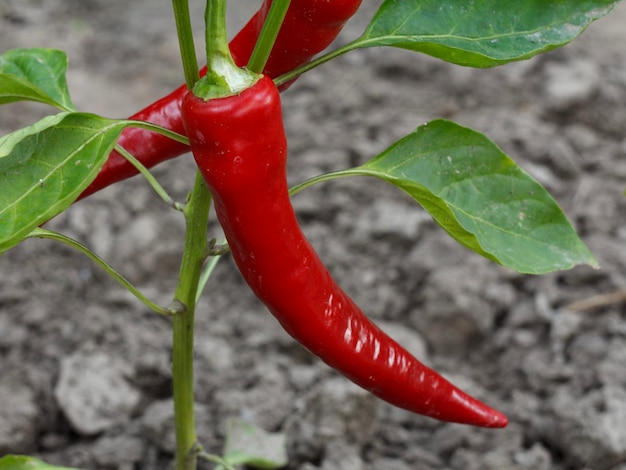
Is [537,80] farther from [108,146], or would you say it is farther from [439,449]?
[108,146]

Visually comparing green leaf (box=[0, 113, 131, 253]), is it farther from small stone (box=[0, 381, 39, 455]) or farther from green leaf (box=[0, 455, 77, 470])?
small stone (box=[0, 381, 39, 455])

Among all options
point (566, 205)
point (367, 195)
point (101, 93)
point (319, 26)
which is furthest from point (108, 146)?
point (101, 93)

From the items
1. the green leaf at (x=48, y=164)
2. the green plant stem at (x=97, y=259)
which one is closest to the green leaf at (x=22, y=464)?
the green plant stem at (x=97, y=259)

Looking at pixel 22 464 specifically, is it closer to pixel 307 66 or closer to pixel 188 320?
pixel 188 320

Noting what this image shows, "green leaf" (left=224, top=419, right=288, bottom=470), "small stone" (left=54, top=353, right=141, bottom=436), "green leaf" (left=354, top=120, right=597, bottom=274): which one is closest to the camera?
"green leaf" (left=354, top=120, right=597, bottom=274)

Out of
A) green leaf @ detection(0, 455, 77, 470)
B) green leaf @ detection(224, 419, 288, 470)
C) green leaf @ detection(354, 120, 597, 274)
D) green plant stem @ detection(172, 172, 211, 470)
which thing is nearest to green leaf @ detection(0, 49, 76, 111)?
green plant stem @ detection(172, 172, 211, 470)

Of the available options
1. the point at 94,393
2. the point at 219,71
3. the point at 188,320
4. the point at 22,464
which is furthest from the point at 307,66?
the point at 94,393

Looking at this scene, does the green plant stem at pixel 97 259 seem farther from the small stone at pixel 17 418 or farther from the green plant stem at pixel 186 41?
the small stone at pixel 17 418
